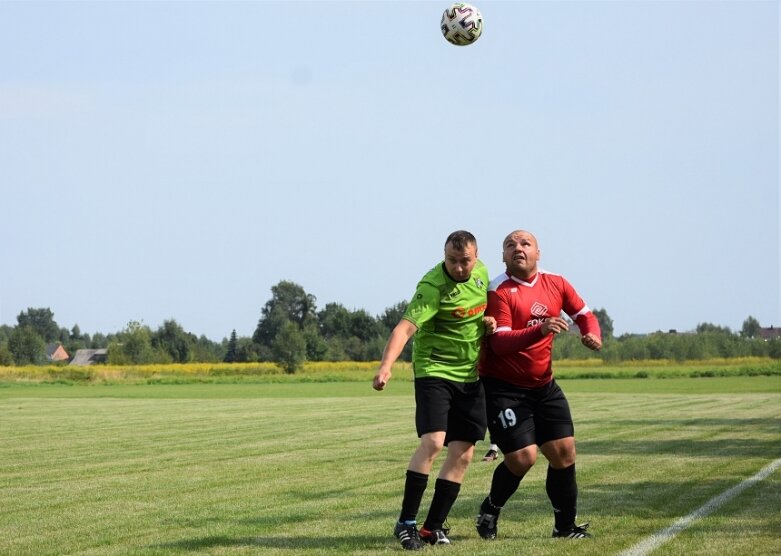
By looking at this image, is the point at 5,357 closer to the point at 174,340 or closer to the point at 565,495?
the point at 174,340

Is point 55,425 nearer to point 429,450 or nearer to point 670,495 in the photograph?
point 670,495

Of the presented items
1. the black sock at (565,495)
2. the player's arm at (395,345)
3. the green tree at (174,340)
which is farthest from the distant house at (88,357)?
the player's arm at (395,345)

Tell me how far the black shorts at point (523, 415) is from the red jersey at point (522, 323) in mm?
69

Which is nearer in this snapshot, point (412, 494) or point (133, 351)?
point (412, 494)

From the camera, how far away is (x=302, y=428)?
24656 mm

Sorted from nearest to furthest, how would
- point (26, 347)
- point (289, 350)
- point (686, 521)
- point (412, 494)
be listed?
point (412, 494)
point (686, 521)
point (289, 350)
point (26, 347)

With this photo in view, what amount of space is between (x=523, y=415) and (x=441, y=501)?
877 millimetres

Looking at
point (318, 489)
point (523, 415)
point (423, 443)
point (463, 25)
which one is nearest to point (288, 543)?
point (423, 443)

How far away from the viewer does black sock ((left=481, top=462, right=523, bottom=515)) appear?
900cm

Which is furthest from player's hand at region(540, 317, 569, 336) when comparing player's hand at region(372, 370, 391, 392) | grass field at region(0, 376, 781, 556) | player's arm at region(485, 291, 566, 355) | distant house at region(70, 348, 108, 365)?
distant house at region(70, 348, 108, 365)

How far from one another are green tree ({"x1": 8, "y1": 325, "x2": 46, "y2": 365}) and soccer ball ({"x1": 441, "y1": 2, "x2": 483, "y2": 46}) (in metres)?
135

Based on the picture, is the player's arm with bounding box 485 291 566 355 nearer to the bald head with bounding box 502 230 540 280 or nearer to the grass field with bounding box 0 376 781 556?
the bald head with bounding box 502 230 540 280

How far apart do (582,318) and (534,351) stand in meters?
0.53

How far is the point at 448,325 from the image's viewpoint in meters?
8.63
